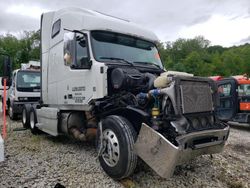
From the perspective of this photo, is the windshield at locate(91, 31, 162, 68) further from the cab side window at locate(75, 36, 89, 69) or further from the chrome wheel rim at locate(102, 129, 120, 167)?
the chrome wheel rim at locate(102, 129, 120, 167)

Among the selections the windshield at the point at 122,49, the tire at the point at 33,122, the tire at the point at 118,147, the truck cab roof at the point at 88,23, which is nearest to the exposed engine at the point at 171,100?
the tire at the point at 118,147

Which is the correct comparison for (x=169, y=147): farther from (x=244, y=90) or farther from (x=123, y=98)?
(x=244, y=90)

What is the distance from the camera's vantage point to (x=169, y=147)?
343cm

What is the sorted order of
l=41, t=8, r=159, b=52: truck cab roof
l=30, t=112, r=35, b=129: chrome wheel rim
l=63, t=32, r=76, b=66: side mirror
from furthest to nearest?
l=30, t=112, r=35, b=129: chrome wheel rim < l=41, t=8, r=159, b=52: truck cab roof < l=63, t=32, r=76, b=66: side mirror

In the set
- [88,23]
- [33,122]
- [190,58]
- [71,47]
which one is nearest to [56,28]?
[88,23]

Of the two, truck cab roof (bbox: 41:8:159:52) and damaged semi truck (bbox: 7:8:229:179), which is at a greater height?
truck cab roof (bbox: 41:8:159:52)

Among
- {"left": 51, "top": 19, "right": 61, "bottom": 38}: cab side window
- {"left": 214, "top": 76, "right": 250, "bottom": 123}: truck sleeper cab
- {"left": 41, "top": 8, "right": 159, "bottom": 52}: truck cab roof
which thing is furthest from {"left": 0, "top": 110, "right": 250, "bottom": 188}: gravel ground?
{"left": 214, "top": 76, "right": 250, "bottom": 123}: truck sleeper cab

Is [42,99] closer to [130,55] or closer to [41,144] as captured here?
[41,144]

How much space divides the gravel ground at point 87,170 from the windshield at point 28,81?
5.01m

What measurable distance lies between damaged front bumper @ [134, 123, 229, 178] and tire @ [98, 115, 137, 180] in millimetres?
147

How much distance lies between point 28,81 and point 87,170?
7773 mm

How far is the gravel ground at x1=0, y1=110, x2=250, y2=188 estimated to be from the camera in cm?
409

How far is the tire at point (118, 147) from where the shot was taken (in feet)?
12.6

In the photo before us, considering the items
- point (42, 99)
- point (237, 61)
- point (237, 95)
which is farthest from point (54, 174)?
point (237, 61)
